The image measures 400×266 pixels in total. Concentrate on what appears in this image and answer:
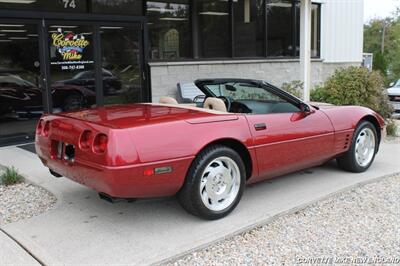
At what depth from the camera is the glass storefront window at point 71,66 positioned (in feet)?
26.7

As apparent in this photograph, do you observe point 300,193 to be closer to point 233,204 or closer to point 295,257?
point 233,204

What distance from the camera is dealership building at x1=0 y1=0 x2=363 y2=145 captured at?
307 inches

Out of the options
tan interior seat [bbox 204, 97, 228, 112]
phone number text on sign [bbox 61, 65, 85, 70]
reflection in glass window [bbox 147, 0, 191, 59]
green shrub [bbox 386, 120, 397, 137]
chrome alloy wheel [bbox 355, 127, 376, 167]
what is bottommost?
green shrub [bbox 386, 120, 397, 137]

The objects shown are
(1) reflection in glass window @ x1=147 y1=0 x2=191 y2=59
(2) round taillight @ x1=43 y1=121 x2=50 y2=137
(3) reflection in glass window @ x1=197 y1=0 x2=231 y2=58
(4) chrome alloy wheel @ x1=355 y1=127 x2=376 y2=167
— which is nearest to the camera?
(2) round taillight @ x1=43 y1=121 x2=50 y2=137

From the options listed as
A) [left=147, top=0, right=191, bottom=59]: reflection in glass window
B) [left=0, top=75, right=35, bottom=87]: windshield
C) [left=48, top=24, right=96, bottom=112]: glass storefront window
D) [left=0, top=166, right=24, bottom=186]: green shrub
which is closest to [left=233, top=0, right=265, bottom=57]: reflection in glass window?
[left=147, top=0, right=191, bottom=59]: reflection in glass window

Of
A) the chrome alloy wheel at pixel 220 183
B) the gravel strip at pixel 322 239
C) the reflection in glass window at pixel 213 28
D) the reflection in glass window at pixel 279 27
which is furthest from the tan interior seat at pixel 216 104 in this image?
the reflection in glass window at pixel 279 27

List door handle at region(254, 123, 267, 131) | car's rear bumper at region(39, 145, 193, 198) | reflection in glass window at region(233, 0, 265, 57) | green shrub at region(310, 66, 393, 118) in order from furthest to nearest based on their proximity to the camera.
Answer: reflection in glass window at region(233, 0, 265, 57)
green shrub at region(310, 66, 393, 118)
door handle at region(254, 123, 267, 131)
car's rear bumper at region(39, 145, 193, 198)

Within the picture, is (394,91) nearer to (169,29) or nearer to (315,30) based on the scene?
(315,30)

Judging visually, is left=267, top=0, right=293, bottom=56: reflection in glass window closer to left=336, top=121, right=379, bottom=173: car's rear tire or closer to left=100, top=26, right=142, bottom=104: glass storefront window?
left=100, top=26, right=142, bottom=104: glass storefront window

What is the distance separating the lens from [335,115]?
5.22 meters

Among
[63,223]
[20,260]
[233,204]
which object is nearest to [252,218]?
[233,204]

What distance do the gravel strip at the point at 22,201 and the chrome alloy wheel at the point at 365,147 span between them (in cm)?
368

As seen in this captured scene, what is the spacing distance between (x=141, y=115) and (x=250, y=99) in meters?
1.85

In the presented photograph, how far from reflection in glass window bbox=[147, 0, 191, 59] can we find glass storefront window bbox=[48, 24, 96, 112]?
1500 millimetres
